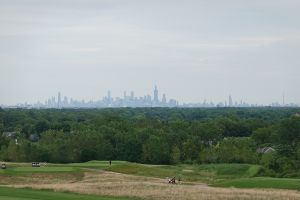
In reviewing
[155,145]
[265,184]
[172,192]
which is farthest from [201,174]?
[155,145]

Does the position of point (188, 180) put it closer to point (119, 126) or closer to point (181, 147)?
point (181, 147)

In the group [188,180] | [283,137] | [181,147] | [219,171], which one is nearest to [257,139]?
[283,137]

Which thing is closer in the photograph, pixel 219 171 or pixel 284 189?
pixel 284 189

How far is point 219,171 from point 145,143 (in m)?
29.3

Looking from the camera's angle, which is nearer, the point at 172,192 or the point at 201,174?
the point at 172,192

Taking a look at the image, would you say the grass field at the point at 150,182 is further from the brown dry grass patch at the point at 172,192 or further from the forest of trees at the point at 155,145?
the forest of trees at the point at 155,145

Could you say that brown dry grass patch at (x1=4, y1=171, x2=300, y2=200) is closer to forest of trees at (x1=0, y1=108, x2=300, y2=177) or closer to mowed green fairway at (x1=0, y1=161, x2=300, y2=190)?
mowed green fairway at (x1=0, y1=161, x2=300, y2=190)

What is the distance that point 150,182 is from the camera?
5247cm

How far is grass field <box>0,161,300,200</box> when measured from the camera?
137ft

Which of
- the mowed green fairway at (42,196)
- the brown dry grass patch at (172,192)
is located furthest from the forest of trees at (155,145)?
the mowed green fairway at (42,196)

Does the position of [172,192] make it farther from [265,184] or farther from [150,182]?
[150,182]

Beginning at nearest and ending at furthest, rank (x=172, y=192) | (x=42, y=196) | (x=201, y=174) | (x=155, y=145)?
(x=42, y=196) → (x=172, y=192) → (x=201, y=174) → (x=155, y=145)

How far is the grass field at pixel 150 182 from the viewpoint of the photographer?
41.7 m

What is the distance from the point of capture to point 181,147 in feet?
319
